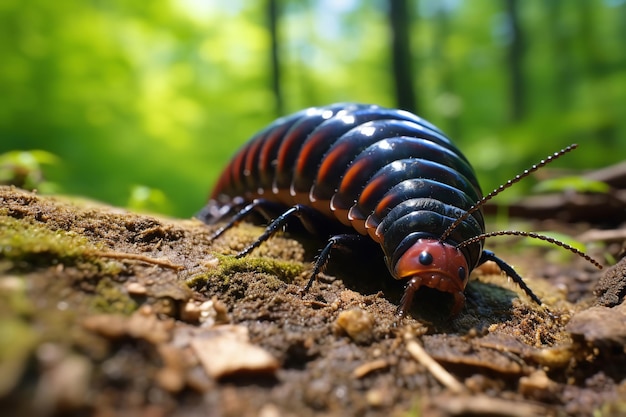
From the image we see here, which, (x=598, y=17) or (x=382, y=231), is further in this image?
(x=598, y=17)

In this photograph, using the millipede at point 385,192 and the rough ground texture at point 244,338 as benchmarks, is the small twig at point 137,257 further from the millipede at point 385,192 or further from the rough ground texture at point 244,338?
the millipede at point 385,192

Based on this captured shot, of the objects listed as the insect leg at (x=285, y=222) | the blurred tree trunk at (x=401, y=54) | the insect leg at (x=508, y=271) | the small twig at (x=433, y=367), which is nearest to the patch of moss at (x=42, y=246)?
the insect leg at (x=285, y=222)

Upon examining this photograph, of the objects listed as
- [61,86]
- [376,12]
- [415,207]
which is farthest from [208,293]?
[376,12]

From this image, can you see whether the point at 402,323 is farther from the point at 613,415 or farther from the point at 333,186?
the point at 333,186

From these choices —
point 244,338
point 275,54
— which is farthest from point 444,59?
point 244,338

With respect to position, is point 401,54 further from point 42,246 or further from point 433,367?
point 42,246

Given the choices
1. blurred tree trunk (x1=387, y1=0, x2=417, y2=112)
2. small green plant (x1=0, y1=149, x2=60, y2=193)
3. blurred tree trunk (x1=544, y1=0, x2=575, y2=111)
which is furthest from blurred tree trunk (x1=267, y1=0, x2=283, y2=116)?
blurred tree trunk (x1=544, y1=0, x2=575, y2=111)
